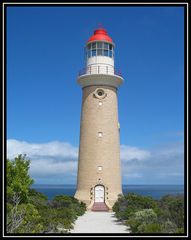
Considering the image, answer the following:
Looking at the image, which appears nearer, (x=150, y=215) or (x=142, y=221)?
(x=142, y=221)

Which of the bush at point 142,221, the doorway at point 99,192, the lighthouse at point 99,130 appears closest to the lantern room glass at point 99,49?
the lighthouse at point 99,130

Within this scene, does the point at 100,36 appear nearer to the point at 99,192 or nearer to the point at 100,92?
the point at 100,92

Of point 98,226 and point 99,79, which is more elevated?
point 99,79

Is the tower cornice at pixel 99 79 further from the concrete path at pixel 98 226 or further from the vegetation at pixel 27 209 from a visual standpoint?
the concrete path at pixel 98 226

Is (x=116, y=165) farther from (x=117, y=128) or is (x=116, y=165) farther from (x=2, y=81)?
(x=2, y=81)

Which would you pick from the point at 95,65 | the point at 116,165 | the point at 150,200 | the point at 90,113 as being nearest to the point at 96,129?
the point at 90,113

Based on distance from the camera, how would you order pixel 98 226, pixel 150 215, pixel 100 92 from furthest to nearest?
pixel 100 92 < pixel 98 226 < pixel 150 215

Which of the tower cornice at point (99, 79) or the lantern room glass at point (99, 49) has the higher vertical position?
the lantern room glass at point (99, 49)

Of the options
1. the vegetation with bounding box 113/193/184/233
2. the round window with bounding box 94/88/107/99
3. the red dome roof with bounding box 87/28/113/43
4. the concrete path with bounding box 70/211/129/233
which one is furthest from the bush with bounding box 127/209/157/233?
the red dome roof with bounding box 87/28/113/43

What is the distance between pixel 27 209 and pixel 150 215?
612 centimetres

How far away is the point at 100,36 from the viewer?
30.2 metres

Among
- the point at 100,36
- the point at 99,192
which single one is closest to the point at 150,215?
the point at 99,192

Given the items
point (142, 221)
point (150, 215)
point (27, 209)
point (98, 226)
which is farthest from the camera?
point (98, 226)

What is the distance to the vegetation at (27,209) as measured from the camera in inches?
583
